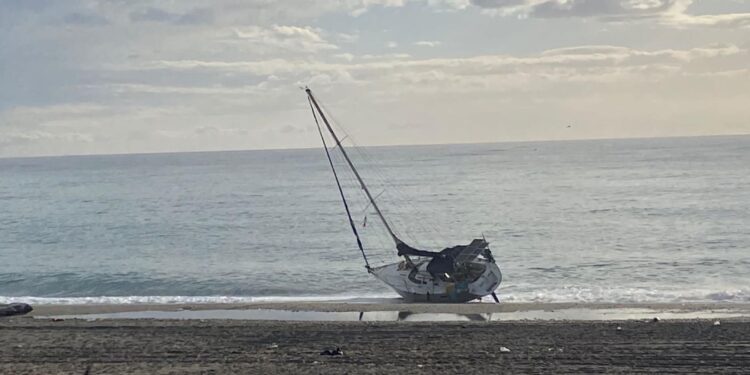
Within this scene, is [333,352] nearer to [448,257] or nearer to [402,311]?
[402,311]

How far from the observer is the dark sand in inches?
709

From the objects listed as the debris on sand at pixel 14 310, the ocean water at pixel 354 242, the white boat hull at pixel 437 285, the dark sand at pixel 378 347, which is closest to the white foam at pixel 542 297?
the ocean water at pixel 354 242

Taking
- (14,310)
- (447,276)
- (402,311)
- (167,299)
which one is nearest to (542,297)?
(447,276)

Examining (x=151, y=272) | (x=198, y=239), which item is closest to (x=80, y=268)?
(x=151, y=272)

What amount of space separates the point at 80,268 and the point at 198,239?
13485 millimetres

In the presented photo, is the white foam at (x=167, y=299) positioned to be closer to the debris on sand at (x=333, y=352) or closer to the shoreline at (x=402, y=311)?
the shoreline at (x=402, y=311)

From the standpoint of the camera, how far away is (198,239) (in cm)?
6144

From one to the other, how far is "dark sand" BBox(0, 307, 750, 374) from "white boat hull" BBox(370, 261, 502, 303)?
8.77m

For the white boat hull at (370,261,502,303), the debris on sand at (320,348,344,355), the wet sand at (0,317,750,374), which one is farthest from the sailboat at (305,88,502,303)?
the debris on sand at (320,348,344,355)

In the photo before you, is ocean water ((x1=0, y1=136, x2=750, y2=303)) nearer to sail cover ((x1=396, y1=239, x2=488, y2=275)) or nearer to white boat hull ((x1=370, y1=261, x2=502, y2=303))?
white boat hull ((x1=370, y1=261, x2=502, y2=303))

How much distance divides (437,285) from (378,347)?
13.5m

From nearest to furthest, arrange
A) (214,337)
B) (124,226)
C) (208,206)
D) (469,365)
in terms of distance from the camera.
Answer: (469,365)
(214,337)
(124,226)
(208,206)

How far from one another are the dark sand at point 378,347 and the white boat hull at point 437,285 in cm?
877

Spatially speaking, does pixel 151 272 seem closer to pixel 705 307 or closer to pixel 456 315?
pixel 456 315
